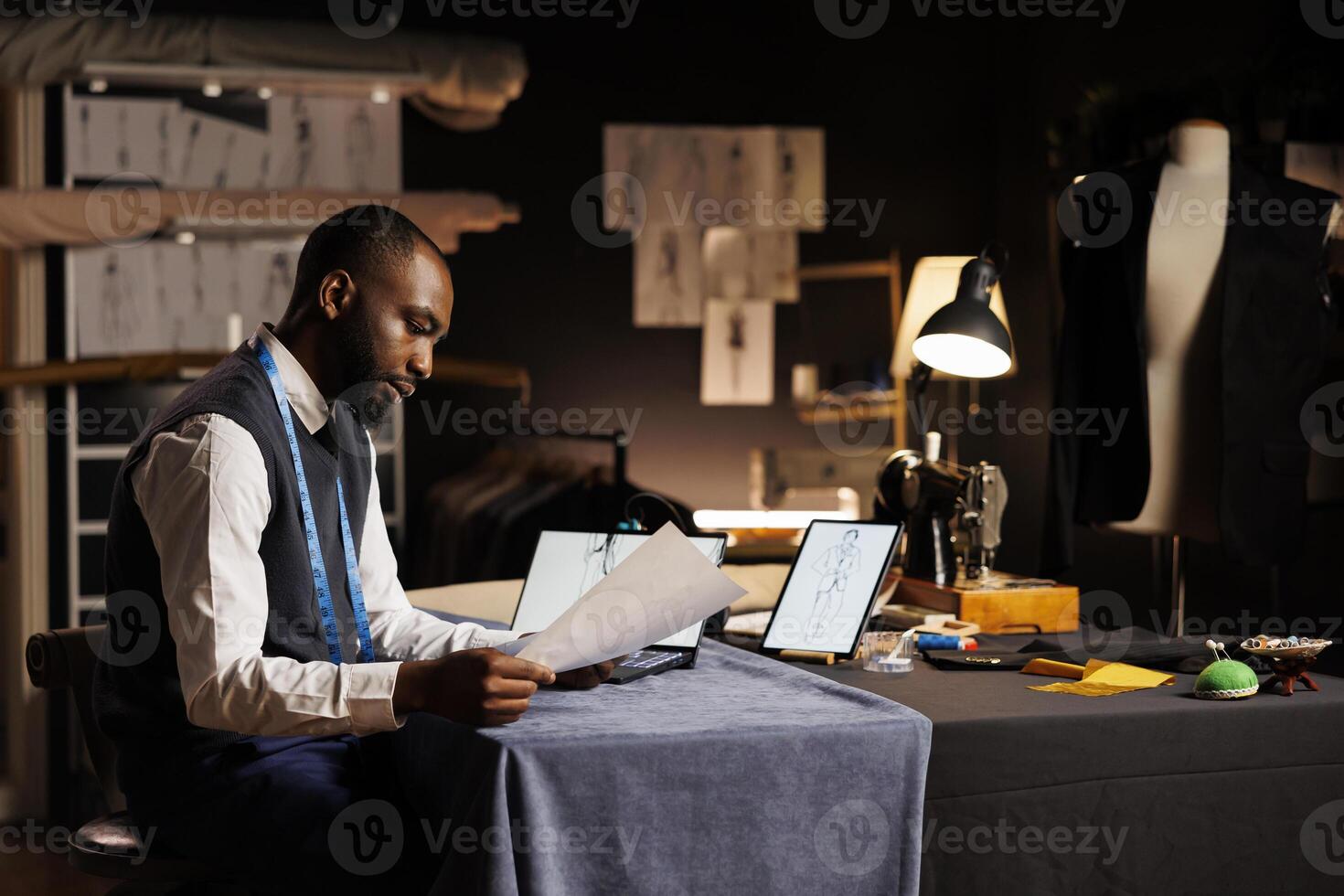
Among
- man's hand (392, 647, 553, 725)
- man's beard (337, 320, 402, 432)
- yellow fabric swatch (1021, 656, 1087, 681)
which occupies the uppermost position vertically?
man's beard (337, 320, 402, 432)

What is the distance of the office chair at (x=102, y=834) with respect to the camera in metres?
1.78

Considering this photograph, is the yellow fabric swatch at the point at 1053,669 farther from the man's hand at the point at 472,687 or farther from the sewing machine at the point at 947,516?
the man's hand at the point at 472,687

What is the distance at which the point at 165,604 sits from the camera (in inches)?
63.7

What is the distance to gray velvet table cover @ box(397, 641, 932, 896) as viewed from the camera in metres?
1.45

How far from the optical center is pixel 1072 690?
6.01 ft

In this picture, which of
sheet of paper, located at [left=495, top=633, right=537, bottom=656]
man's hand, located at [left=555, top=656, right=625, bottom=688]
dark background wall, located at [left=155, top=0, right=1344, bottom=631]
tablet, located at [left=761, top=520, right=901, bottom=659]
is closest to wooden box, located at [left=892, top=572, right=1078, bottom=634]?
tablet, located at [left=761, top=520, right=901, bottom=659]

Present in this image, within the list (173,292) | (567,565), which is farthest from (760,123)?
(567,565)

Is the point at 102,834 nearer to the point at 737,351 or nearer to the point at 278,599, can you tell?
the point at 278,599

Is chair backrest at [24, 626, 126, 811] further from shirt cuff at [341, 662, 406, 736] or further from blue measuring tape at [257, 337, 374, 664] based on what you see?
shirt cuff at [341, 662, 406, 736]

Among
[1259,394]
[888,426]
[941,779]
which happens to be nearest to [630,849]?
[941,779]

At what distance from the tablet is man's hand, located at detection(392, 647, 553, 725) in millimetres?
637

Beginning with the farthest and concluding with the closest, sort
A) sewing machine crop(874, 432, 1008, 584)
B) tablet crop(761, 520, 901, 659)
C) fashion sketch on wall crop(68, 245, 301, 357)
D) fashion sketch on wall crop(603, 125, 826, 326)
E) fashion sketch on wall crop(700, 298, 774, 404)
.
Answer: fashion sketch on wall crop(700, 298, 774, 404), fashion sketch on wall crop(603, 125, 826, 326), fashion sketch on wall crop(68, 245, 301, 357), sewing machine crop(874, 432, 1008, 584), tablet crop(761, 520, 901, 659)

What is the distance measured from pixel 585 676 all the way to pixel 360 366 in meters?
0.51

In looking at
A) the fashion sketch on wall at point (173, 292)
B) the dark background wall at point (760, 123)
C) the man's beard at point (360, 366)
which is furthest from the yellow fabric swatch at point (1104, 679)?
the fashion sketch on wall at point (173, 292)
